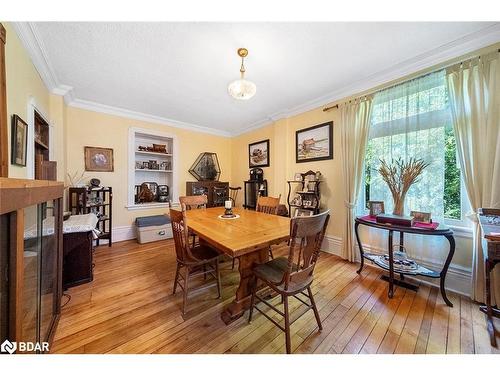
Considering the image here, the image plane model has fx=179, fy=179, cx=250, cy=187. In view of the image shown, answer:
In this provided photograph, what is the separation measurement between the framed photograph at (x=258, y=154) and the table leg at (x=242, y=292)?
2671 mm

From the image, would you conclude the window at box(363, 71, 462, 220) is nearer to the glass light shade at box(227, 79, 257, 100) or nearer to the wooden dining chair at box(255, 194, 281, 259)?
the wooden dining chair at box(255, 194, 281, 259)

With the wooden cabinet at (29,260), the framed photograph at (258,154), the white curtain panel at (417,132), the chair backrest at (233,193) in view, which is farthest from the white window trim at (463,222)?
the chair backrest at (233,193)

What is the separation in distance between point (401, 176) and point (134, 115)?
4.42 meters

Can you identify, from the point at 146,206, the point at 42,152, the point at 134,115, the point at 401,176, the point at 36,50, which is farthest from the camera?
the point at 146,206

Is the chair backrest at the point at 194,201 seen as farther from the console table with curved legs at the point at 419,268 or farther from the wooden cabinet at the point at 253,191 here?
the console table with curved legs at the point at 419,268

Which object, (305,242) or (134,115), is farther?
(134,115)

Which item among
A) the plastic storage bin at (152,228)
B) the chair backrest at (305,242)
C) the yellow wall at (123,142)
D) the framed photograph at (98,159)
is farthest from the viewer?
the plastic storage bin at (152,228)

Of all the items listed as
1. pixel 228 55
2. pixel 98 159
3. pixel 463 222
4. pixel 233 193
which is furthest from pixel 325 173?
pixel 98 159

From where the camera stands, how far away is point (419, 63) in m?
1.98

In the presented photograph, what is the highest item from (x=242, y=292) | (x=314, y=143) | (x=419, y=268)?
(x=314, y=143)

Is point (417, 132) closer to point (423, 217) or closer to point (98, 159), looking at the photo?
point (423, 217)

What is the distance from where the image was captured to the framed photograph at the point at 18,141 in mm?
1503

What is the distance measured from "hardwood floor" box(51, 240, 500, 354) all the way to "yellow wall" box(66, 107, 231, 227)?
176 centimetres

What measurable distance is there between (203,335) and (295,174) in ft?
8.96
